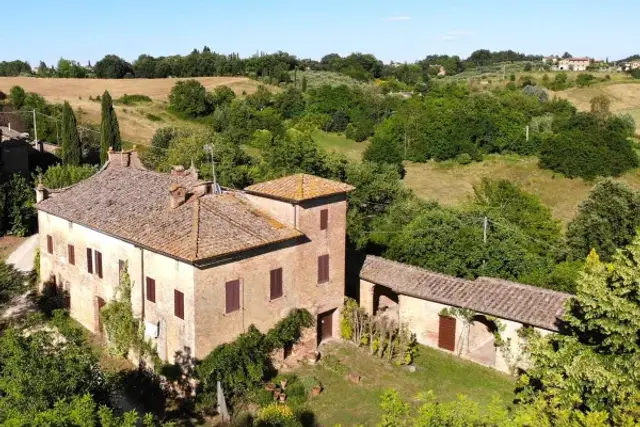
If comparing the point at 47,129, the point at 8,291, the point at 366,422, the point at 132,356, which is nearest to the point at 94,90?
the point at 47,129

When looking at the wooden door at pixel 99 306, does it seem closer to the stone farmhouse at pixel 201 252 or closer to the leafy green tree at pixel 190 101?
the stone farmhouse at pixel 201 252

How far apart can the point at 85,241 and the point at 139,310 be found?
18.7 ft

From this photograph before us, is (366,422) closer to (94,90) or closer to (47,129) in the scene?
(47,129)

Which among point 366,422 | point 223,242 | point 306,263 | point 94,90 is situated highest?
point 94,90

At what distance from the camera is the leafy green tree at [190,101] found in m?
93.2

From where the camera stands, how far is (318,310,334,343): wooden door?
29.7 m

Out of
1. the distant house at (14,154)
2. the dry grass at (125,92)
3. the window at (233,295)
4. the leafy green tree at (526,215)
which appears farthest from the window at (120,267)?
the dry grass at (125,92)

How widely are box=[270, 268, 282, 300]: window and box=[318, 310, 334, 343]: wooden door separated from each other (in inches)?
147

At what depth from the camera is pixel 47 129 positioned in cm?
7212

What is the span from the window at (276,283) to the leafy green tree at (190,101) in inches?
Answer: 2789

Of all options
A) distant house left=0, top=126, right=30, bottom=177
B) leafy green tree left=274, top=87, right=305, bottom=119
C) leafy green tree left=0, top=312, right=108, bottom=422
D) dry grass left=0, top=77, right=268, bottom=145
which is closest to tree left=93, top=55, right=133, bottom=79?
dry grass left=0, top=77, right=268, bottom=145

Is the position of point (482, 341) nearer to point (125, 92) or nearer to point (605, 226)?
point (605, 226)

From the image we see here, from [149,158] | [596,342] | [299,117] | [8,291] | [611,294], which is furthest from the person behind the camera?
[299,117]

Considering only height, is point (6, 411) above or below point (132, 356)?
above
